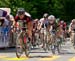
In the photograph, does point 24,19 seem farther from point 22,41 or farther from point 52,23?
point 52,23

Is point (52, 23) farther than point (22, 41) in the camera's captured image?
Yes

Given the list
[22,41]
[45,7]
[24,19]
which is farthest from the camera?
[45,7]

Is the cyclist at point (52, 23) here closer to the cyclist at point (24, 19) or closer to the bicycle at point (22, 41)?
the bicycle at point (22, 41)

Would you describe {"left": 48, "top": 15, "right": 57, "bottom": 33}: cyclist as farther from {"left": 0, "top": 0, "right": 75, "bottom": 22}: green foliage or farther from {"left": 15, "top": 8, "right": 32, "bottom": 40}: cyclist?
{"left": 0, "top": 0, "right": 75, "bottom": 22}: green foliage

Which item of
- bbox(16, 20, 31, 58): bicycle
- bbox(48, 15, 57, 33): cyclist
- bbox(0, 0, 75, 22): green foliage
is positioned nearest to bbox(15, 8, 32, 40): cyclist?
bbox(16, 20, 31, 58): bicycle

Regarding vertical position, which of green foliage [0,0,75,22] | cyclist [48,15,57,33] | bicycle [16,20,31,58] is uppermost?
green foliage [0,0,75,22]

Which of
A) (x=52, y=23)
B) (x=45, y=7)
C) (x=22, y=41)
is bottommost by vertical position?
(x=22, y=41)

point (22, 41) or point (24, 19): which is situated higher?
point (24, 19)

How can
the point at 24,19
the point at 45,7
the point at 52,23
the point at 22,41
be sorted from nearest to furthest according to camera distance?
the point at 24,19
the point at 22,41
the point at 52,23
the point at 45,7

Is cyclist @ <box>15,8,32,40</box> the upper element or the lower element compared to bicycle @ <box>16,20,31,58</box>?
upper

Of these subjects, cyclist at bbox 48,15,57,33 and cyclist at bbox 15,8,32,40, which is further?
cyclist at bbox 48,15,57,33

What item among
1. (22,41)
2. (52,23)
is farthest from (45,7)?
(22,41)

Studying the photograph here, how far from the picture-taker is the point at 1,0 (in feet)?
171

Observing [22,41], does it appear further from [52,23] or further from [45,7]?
[45,7]
